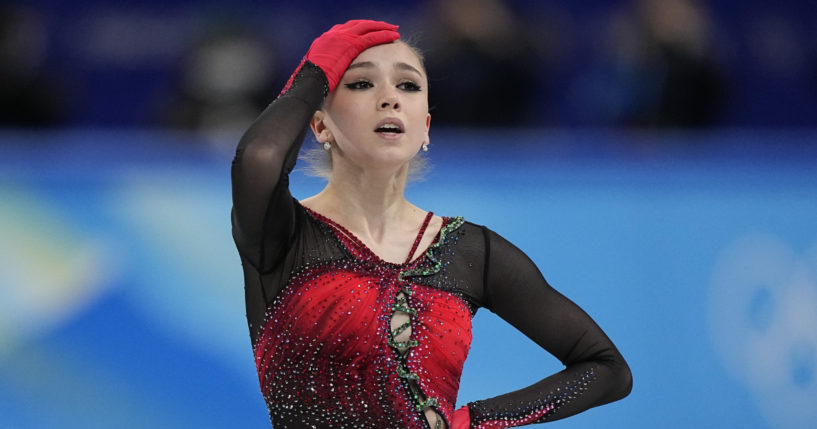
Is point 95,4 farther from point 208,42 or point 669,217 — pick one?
point 669,217

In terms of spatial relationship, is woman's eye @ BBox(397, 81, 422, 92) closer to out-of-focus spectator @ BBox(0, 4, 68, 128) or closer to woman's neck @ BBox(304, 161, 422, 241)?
woman's neck @ BBox(304, 161, 422, 241)

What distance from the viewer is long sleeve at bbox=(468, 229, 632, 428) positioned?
2.13 meters

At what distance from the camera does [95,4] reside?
5.51 meters

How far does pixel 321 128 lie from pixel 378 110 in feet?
0.58

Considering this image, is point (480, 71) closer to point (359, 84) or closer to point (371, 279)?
point (359, 84)

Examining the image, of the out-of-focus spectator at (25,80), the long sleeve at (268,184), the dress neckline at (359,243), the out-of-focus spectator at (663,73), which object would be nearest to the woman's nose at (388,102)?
the long sleeve at (268,184)

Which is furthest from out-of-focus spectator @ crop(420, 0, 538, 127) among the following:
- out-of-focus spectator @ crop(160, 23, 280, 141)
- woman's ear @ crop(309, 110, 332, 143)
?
woman's ear @ crop(309, 110, 332, 143)

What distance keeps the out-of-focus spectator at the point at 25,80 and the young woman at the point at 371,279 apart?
2.53 metres

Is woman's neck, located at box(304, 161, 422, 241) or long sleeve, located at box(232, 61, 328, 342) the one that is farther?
woman's neck, located at box(304, 161, 422, 241)

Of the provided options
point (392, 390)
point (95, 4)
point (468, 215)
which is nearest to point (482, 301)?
point (392, 390)

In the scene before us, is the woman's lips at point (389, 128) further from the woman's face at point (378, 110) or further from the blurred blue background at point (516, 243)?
the blurred blue background at point (516, 243)

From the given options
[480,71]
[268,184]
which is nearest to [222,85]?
[480,71]

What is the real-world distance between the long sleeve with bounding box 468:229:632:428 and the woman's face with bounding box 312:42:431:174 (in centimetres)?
29

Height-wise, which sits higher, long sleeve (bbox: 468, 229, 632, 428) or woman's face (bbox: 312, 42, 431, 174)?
woman's face (bbox: 312, 42, 431, 174)
